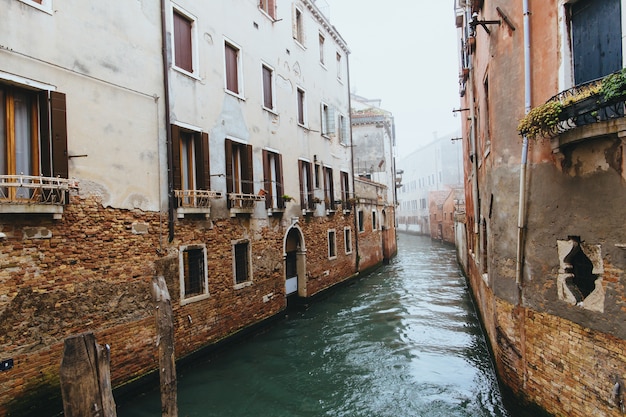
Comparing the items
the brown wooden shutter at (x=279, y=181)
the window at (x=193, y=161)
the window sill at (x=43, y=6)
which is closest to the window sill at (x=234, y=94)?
the window at (x=193, y=161)

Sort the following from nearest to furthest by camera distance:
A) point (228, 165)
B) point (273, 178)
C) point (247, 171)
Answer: point (228, 165)
point (247, 171)
point (273, 178)

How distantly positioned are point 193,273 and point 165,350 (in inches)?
125

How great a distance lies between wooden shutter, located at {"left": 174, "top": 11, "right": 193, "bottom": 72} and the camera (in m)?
7.48

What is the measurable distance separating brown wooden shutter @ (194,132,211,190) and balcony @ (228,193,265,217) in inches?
29.6

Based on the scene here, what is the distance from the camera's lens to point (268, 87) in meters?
10.5

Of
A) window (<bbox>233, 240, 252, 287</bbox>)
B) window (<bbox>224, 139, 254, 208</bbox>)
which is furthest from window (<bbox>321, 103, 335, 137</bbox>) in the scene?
window (<bbox>233, 240, 252, 287</bbox>)

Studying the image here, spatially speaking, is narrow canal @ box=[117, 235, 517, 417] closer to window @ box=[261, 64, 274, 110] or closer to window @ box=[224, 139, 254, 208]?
window @ box=[224, 139, 254, 208]

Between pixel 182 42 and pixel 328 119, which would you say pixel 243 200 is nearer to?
pixel 182 42

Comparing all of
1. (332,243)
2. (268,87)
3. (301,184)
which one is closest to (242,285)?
(301,184)

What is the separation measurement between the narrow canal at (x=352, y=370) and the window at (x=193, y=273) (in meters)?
1.26

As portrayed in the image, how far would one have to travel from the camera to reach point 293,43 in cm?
1198

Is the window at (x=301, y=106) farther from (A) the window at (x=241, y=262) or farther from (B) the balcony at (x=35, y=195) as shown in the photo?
(B) the balcony at (x=35, y=195)

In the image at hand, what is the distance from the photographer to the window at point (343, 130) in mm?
15600

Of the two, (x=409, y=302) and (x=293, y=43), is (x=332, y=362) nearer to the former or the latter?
(x=409, y=302)
